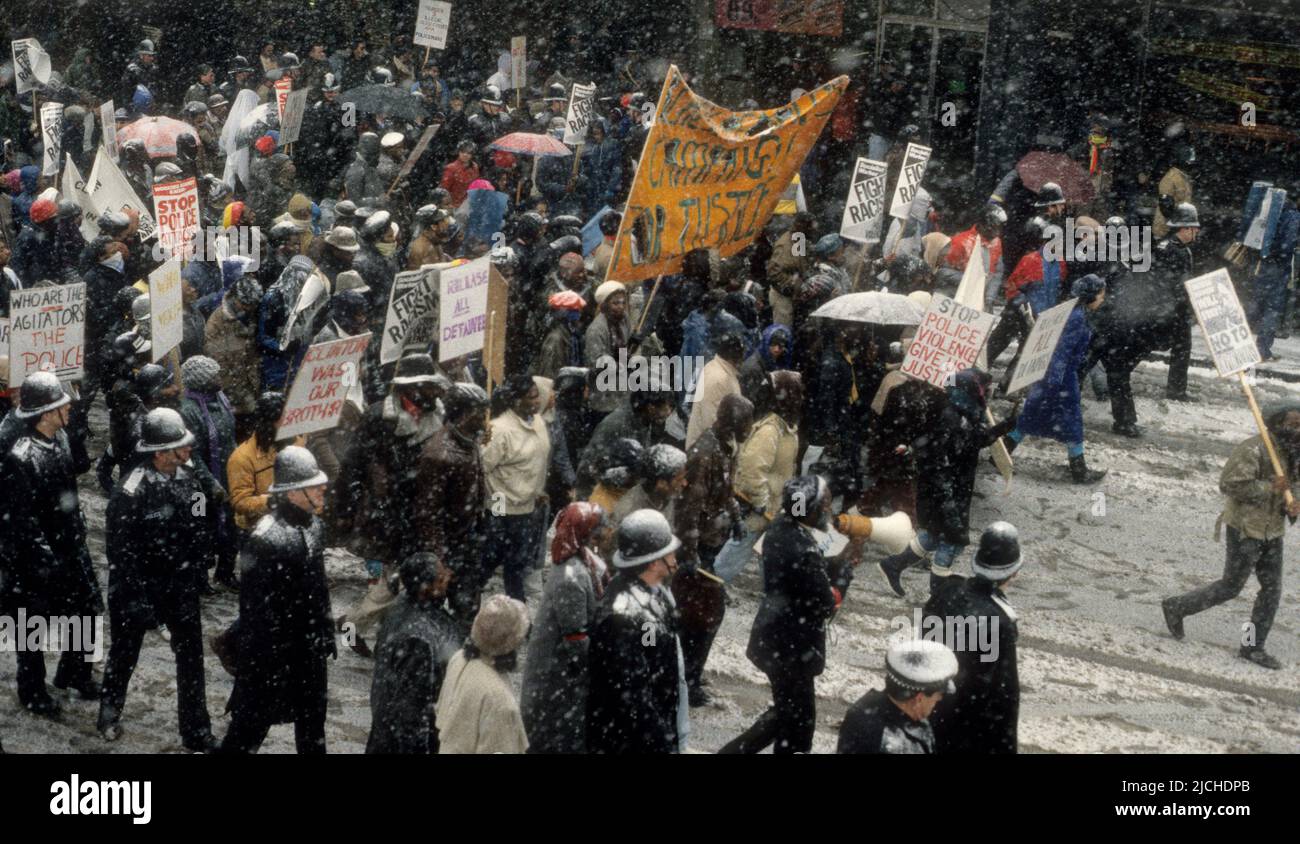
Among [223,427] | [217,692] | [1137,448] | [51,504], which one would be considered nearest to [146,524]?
[51,504]

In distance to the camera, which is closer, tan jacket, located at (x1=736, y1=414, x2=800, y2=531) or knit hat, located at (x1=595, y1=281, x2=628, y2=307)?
tan jacket, located at (x1=736, y1=414, x2=800, y2=531)

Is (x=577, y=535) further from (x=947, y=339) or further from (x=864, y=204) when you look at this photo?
(x=864, y=204)

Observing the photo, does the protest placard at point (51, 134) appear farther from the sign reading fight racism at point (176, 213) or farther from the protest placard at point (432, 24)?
the protest placard at point (432, 24)

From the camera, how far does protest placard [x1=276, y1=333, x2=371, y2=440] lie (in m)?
8.20

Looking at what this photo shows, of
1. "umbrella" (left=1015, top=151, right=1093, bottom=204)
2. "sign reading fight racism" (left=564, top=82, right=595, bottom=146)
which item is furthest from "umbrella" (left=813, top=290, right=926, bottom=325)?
"sign reading fight racism" (left=564, top=82, right=595, bottom=146)

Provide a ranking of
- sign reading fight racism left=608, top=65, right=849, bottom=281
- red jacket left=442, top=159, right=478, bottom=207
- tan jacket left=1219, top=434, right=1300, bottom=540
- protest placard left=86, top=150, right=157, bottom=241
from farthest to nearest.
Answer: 1. red jacket left=442, top=159, right=478, bottom=207
2. protest placard left=86, top=150, right=157, bottom=241
3. sign reading fight racism left=608, top=65, right=849, bottom=281
4. tan jacket left=1219, top=434, right=1300, bottom=540

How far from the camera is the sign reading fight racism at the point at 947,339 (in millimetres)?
9633

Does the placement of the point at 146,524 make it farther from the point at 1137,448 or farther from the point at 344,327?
the point at 1137,448

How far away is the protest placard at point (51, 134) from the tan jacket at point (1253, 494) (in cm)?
1100

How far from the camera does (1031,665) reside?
8.98 m

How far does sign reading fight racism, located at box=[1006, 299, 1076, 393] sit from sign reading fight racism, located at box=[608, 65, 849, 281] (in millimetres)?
2172

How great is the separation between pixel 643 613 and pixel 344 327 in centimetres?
424

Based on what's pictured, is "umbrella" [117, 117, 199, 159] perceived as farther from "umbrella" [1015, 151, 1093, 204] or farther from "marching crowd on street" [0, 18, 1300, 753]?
"umbrella" [1015, 151, 1093, 204]

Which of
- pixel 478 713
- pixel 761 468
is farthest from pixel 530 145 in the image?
pixel 478 713
